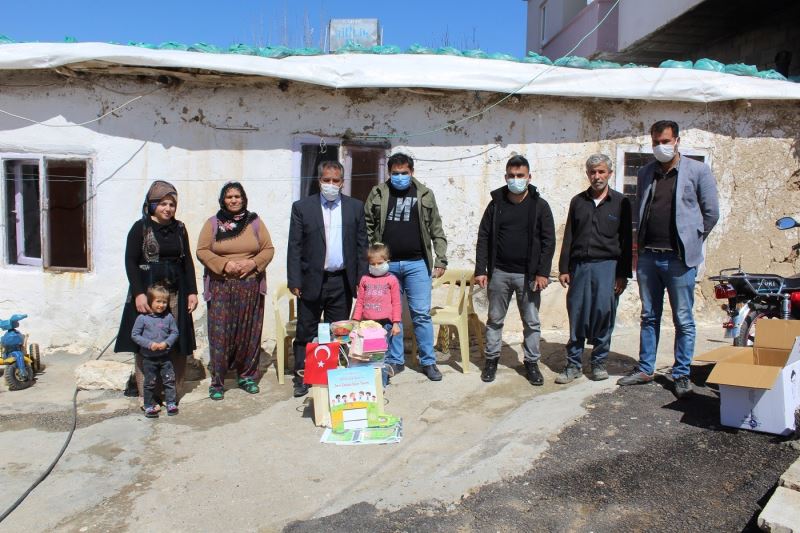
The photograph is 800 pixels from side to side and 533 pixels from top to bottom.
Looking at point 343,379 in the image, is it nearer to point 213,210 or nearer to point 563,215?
point 213,210

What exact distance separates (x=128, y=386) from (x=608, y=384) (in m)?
3.95

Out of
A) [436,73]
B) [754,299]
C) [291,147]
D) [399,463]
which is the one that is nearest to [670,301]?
[754,299]

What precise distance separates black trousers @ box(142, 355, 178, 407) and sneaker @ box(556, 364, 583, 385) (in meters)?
3.09

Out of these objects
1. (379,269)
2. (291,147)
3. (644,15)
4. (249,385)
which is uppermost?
(644,15)

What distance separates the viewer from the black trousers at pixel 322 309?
16.6 ft

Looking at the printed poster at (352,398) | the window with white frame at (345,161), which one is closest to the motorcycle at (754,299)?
the printed poster at (352,398)

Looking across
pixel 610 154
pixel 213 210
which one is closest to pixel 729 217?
pixel 610 154

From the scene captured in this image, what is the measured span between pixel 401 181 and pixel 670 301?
2.29m

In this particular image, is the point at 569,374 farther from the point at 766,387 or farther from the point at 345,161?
the point at 345,161

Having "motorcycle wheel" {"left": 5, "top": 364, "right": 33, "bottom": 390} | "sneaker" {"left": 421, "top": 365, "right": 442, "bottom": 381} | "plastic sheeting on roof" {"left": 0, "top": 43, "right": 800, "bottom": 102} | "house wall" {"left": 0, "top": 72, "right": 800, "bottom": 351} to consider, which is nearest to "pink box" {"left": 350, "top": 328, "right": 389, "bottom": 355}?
"sneaker" {"left": 421, "top": 365, "right": 442, "bottom": 381}

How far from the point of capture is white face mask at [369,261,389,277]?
507 centimetres

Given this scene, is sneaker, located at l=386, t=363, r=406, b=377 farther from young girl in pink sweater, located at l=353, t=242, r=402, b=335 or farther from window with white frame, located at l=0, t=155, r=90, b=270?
window with white frame, located at l=0, t=155, r=90, b=270

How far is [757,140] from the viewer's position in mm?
6887

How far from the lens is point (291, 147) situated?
6.54 meters
